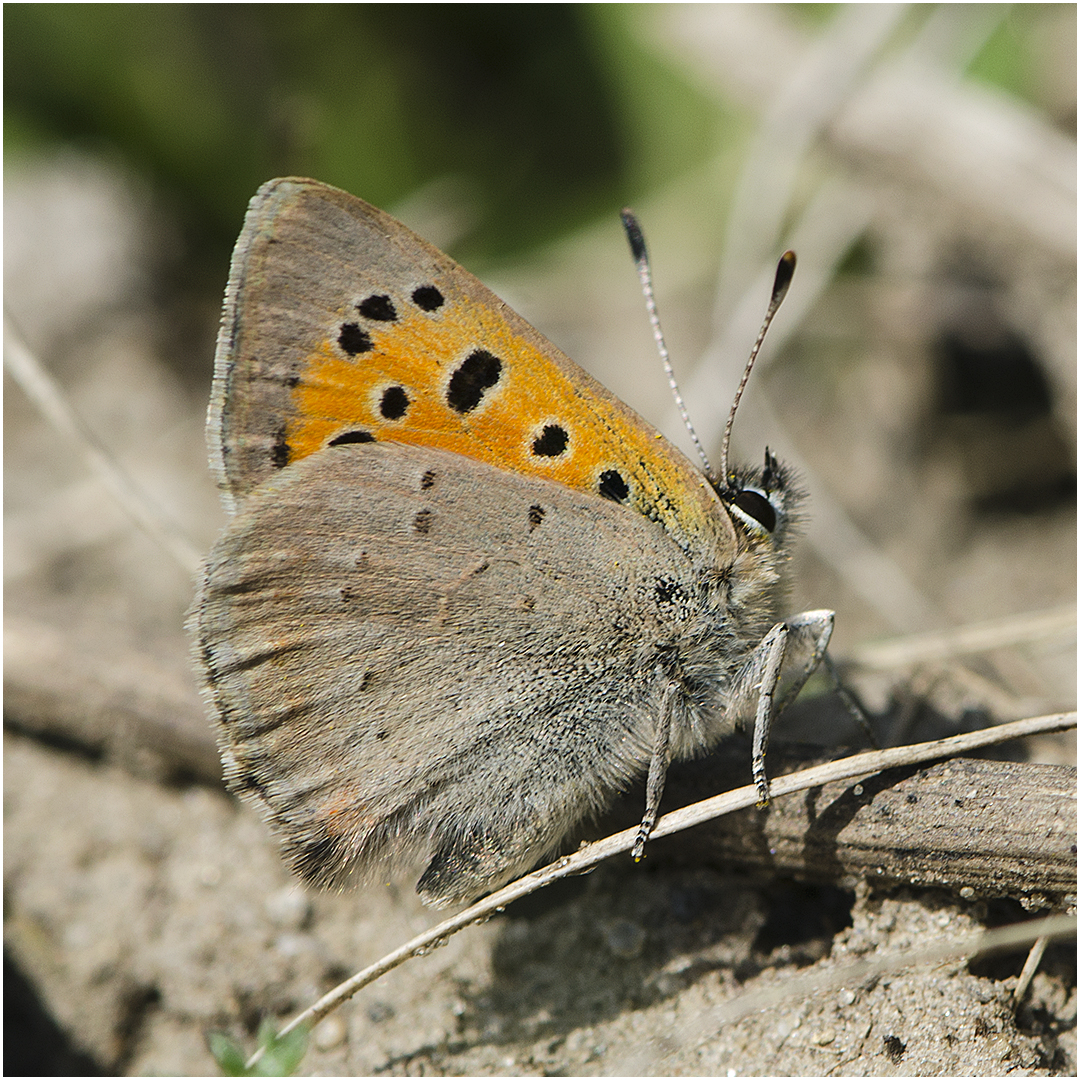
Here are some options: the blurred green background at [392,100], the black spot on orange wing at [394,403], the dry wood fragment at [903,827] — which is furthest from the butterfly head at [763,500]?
the blurred green background at [392,100]

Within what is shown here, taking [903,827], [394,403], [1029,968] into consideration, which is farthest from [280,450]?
[1029,968]

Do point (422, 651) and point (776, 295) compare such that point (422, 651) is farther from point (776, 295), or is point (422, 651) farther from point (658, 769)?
point (776, 295)

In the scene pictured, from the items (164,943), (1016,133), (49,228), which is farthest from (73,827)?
(1016,133)

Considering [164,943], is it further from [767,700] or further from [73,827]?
[767,700]

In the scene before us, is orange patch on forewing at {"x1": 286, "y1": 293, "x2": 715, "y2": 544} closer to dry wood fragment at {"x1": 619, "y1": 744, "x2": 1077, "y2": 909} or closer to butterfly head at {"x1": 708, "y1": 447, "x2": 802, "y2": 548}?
butterfly head at {"x1": 708, "y1": 447, "x2": 802, "y2": 548}

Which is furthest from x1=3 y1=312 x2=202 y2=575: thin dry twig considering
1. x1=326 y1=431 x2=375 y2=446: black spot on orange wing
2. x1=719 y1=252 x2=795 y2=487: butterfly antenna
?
x1=719 y1=252 x2=795 y2=487: butterfly antenna

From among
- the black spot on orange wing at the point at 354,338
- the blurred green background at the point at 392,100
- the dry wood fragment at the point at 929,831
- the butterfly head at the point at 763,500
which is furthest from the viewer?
the blurred green background at the point at 392,100

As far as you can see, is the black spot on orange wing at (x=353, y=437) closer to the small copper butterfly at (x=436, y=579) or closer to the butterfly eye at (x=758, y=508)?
the small copper butterfly at (x=436, y=579)
